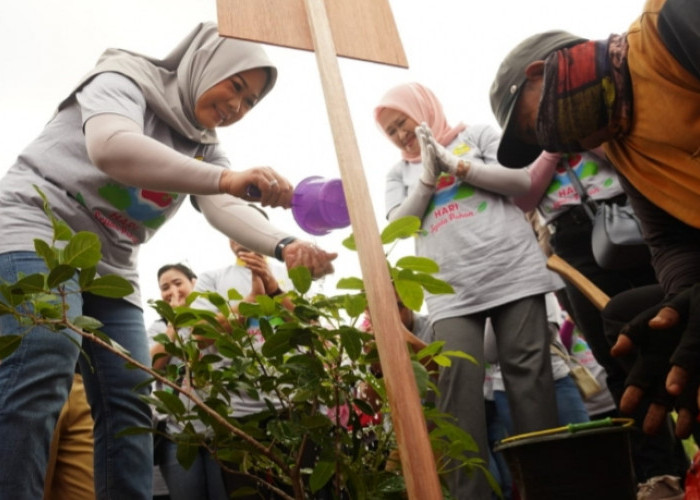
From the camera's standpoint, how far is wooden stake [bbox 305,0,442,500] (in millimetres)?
630

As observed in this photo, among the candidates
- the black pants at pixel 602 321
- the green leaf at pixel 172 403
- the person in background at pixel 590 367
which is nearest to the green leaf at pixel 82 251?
the green leaf at pixel 172 403

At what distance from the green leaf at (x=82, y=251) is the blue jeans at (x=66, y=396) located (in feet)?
0.31

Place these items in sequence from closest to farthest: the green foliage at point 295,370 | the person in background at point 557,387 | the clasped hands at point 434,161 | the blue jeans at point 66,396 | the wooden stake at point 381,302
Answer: the wooden stake at point 381,302 → the green foliage at point 295,370 → the blue jeans at point 66,396 → the clasped hands at point 434,161 → the person in background at point 557,387

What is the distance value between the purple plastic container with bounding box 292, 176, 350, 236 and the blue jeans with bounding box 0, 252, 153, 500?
1.23 ft

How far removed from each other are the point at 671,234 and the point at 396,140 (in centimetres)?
102

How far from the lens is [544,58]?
1.22 meters

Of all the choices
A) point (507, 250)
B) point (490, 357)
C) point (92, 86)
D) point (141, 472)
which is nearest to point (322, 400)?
point (141, 472)

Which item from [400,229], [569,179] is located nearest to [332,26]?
[400,229]

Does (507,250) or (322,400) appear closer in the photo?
(322,400)

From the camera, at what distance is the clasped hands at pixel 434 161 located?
171cm

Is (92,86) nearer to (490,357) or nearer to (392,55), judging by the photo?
(392,55)

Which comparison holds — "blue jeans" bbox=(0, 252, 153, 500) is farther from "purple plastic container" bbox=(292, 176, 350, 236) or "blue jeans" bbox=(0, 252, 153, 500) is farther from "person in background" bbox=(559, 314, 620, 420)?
"person in background" bbox=(559, 314, 620, 420)

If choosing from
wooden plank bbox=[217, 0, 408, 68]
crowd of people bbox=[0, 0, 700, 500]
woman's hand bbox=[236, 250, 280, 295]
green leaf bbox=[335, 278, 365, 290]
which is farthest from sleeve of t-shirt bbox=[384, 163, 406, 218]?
green leaf bbox=[335, 278, 365, 290]

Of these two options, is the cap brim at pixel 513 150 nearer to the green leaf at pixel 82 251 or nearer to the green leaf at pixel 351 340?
the green leaf at pixel 351 340
